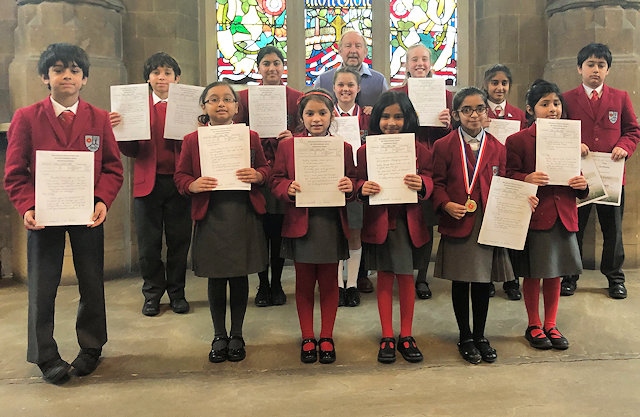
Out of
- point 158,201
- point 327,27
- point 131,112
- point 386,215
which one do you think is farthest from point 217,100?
point 327,27

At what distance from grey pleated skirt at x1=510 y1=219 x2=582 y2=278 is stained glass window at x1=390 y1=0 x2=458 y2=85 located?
322 cm

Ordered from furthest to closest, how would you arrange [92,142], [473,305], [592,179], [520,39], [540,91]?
[520,39] → [592,179] → [540,91] → [473,305] → [92,142]

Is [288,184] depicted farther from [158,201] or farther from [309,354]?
[158,201]

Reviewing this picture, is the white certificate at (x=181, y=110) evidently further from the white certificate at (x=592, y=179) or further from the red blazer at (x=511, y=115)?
the white certificate at (x=592, y=179)

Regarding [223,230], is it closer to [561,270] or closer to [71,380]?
[71,380]

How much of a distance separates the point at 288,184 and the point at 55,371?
4.94ft

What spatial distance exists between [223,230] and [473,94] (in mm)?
1528

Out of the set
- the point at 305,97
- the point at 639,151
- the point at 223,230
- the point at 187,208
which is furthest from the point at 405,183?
the point at 639,151

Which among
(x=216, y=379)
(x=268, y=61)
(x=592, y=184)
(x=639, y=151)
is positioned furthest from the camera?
(x=639, y=151)

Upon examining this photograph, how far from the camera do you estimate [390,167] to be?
2793mm

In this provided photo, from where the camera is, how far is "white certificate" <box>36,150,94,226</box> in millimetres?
2594

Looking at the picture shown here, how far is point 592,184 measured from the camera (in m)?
3.49

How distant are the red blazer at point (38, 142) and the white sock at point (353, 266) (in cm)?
178

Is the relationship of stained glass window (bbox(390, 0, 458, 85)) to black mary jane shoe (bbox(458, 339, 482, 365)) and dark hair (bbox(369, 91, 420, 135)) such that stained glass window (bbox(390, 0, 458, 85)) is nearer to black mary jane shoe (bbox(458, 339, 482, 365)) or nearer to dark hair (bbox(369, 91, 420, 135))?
dark hair (bbox(369, 91, 420, 135))
